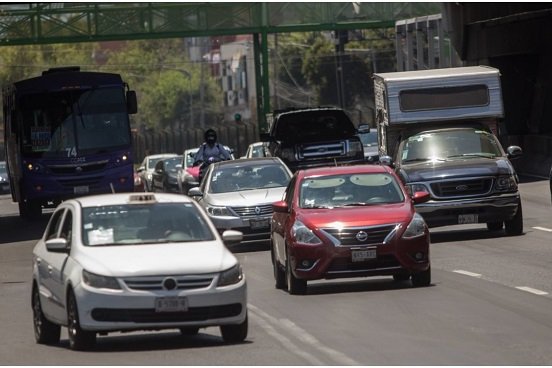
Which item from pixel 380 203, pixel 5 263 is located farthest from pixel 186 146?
pixel 380 203

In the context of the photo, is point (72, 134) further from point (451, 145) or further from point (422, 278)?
point (422, 278)

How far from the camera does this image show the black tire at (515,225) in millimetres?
26297

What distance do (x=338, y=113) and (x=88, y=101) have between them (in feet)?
19.8

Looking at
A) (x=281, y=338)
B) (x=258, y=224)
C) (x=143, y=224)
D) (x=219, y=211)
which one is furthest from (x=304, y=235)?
(x=219, y=211)

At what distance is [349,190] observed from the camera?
2028cm

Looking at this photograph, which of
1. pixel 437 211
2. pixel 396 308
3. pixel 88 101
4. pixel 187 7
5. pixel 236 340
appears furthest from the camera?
pixel 187 7

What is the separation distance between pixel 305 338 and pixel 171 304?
54.8 inches

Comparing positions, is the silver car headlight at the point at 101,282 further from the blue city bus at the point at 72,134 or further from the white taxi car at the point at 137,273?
the blue city bus at the point at 72,134

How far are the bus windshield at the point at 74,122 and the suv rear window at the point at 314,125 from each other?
376 centimetres

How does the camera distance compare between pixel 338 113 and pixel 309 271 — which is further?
pixel 338 113

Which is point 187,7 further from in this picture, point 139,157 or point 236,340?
point 236,340

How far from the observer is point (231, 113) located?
593 feet

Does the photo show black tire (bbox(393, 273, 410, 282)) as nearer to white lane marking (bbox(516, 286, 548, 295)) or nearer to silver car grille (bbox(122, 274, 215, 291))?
white lane marking (bbox(516, 286, 548, 295))

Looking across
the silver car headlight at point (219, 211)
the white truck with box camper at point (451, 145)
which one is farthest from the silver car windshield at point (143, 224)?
the silver car headlight at point (219, 211)
